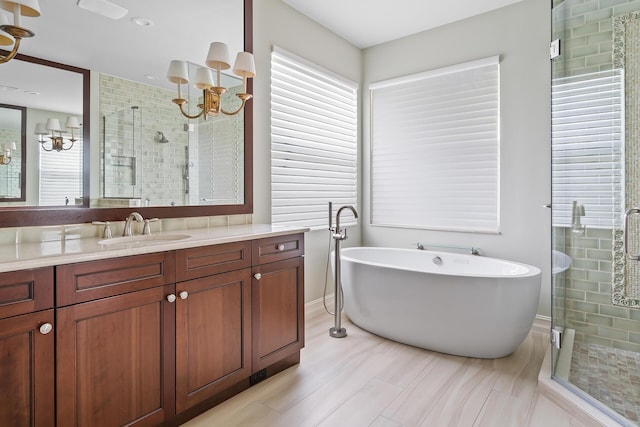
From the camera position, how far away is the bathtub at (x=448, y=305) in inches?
95.2

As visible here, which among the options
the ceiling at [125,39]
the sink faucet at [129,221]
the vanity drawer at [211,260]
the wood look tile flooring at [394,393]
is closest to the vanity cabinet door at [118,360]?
the vanity drawer at [211,260]

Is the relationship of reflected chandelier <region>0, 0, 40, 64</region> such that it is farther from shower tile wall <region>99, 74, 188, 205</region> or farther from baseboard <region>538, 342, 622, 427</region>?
baseboard <region>538, 342, 622, 427</region>

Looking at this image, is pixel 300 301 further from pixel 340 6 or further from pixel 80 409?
pixel 340 6

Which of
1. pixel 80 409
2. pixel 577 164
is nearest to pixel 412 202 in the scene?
pixel 577 164

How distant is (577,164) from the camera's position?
233 centimetres

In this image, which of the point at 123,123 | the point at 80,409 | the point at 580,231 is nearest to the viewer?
the point at 80,409

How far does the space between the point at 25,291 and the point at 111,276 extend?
28cm

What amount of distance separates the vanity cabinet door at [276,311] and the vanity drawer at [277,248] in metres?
0.04

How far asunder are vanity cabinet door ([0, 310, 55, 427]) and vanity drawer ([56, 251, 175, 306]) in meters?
0.11

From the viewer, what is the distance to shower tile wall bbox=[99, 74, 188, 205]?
2043mm

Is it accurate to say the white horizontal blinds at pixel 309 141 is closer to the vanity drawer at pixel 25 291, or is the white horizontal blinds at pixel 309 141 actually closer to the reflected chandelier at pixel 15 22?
the reflected chandelier at pixel 15 22

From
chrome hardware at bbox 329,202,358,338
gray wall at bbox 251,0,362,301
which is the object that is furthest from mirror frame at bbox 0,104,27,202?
chrome hardware at bbox 329,202,358,338

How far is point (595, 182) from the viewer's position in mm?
2293

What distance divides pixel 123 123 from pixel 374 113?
2.69m
